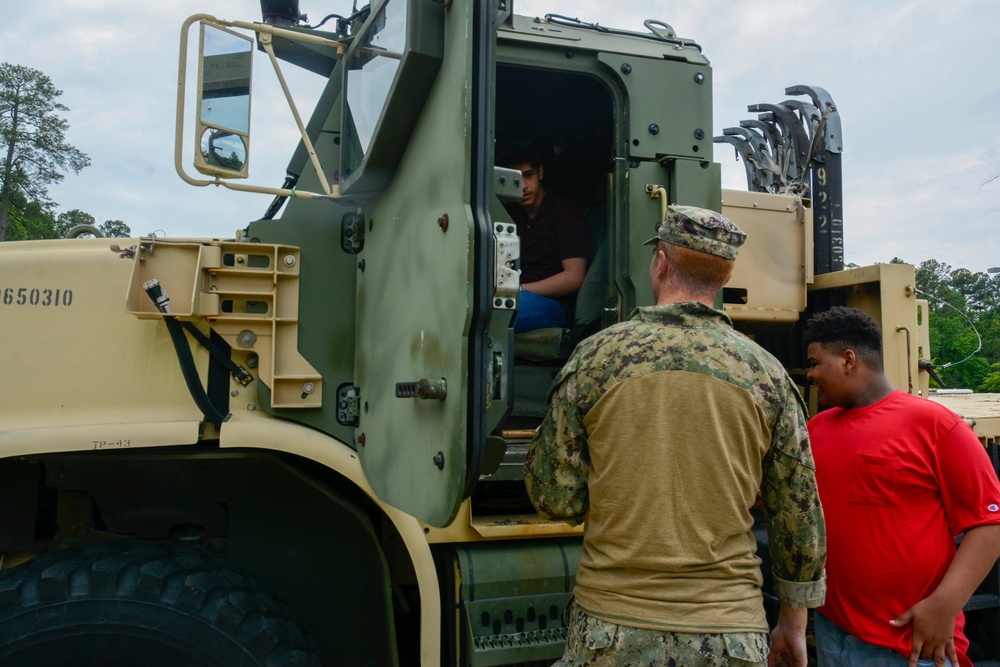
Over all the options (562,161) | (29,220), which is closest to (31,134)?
(29,220)

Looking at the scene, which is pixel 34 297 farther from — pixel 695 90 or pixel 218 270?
pixel 695 90

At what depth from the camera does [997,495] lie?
208 cm

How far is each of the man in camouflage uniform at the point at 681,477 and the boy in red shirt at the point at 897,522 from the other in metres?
0.40

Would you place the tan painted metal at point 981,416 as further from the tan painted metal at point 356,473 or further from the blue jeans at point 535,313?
the tan painted metal at point 356,473

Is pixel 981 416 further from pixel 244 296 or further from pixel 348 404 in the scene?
pixel 244 296

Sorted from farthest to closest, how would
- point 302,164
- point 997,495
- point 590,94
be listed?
point 590,94, point 302,164, point 997,495

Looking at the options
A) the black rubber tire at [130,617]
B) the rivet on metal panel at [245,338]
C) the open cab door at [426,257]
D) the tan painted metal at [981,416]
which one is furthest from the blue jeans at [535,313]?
the tan painted metal at [981,416]

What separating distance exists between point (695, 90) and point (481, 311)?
5.44 ft

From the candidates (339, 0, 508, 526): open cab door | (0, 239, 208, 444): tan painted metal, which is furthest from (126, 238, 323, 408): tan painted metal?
(339, 0, 508, 526): open cab door

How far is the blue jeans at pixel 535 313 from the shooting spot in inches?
120

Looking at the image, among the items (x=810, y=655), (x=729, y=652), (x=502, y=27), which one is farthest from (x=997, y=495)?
(x=502, y=27)

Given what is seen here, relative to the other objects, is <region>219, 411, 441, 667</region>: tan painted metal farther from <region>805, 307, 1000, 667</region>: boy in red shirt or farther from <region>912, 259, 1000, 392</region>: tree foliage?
<region>912, 259, 1000, 392</region>: tree foliage

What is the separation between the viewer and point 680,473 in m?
1.69

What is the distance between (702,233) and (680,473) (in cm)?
59
